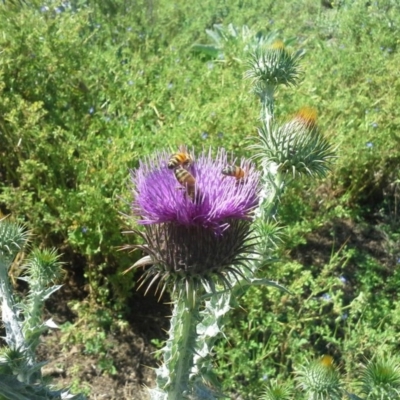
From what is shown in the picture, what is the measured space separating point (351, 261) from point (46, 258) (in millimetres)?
2829

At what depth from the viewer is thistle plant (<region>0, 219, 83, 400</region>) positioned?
195 cm

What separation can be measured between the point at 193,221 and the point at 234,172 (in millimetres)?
232

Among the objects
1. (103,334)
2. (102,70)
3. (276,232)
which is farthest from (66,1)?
(276,232)

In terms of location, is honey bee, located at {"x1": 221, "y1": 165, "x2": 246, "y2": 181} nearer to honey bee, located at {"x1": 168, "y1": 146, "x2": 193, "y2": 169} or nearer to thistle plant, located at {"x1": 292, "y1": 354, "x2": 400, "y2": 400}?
honey bee, located at {"x1": 168, "y1": 146, "x2": 193, "y2": 169}

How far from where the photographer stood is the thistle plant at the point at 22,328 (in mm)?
1954

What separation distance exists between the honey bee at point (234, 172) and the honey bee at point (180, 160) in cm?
12

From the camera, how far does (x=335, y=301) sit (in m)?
3.71

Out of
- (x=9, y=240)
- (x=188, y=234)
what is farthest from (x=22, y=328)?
(x=188, y=234)

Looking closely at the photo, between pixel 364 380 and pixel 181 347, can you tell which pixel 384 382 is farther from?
pixel 181 347

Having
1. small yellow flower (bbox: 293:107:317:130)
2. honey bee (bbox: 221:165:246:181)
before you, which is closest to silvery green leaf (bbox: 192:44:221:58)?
small yellow flower (bbox: 293:107:317:130)

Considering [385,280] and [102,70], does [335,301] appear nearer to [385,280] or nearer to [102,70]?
[385,280]

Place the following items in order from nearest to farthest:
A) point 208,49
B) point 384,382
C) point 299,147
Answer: point 384,382 → point 299,147 → point 208,49

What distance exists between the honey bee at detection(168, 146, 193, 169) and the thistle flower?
0.02 m

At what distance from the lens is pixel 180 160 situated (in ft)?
6.18
